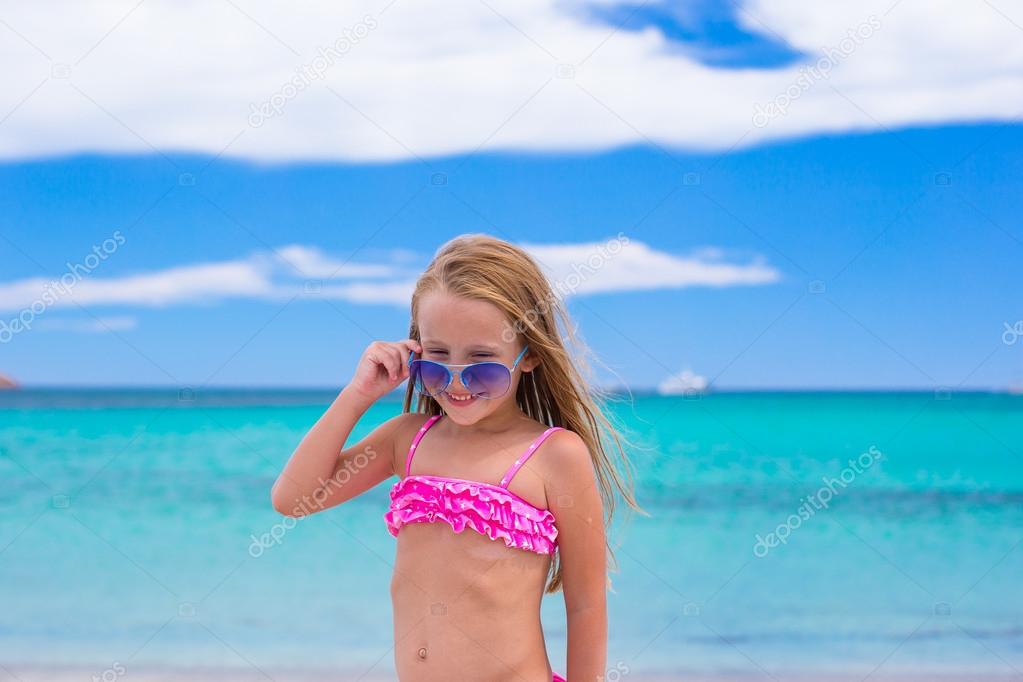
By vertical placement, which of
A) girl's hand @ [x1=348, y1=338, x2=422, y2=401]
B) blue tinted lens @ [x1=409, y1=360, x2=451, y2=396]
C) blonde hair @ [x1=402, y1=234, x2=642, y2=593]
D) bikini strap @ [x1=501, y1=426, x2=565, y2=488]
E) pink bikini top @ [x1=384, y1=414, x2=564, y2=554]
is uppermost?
blonde hair @ [x1=402, y1=234, x2=642, y2=593]

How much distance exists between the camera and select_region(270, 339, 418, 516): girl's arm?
111 inches

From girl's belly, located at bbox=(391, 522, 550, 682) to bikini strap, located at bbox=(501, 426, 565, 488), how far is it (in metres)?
0.15

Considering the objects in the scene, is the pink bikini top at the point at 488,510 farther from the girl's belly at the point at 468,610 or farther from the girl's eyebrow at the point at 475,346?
the girl's eyebrow at the point at 475,346

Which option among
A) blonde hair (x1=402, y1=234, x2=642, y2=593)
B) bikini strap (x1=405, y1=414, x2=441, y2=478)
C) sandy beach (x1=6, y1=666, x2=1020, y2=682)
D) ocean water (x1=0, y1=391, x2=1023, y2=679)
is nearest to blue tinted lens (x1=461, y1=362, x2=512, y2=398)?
blonde hair (x1=402, y1=234, x2=642, y2=593)

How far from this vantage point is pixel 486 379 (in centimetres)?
272

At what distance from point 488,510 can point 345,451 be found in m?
0.44

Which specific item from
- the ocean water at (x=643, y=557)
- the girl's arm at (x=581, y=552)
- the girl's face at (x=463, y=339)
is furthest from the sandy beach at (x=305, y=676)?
the girl's face at (x=463, y=339)

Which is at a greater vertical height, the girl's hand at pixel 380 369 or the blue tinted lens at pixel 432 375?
the girl's hand at pixel 380 369

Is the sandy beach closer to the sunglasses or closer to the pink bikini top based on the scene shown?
the pink bikini top

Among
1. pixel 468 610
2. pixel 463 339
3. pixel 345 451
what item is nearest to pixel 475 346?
pixel 463 339

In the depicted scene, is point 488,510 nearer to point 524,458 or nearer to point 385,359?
point 524,458

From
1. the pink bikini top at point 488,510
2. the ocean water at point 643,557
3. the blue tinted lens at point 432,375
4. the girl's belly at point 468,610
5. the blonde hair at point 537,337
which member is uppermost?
the ocean water at point 643,557

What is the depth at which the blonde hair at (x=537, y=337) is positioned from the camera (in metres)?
2.81

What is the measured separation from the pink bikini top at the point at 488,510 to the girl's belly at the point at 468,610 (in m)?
0.03
